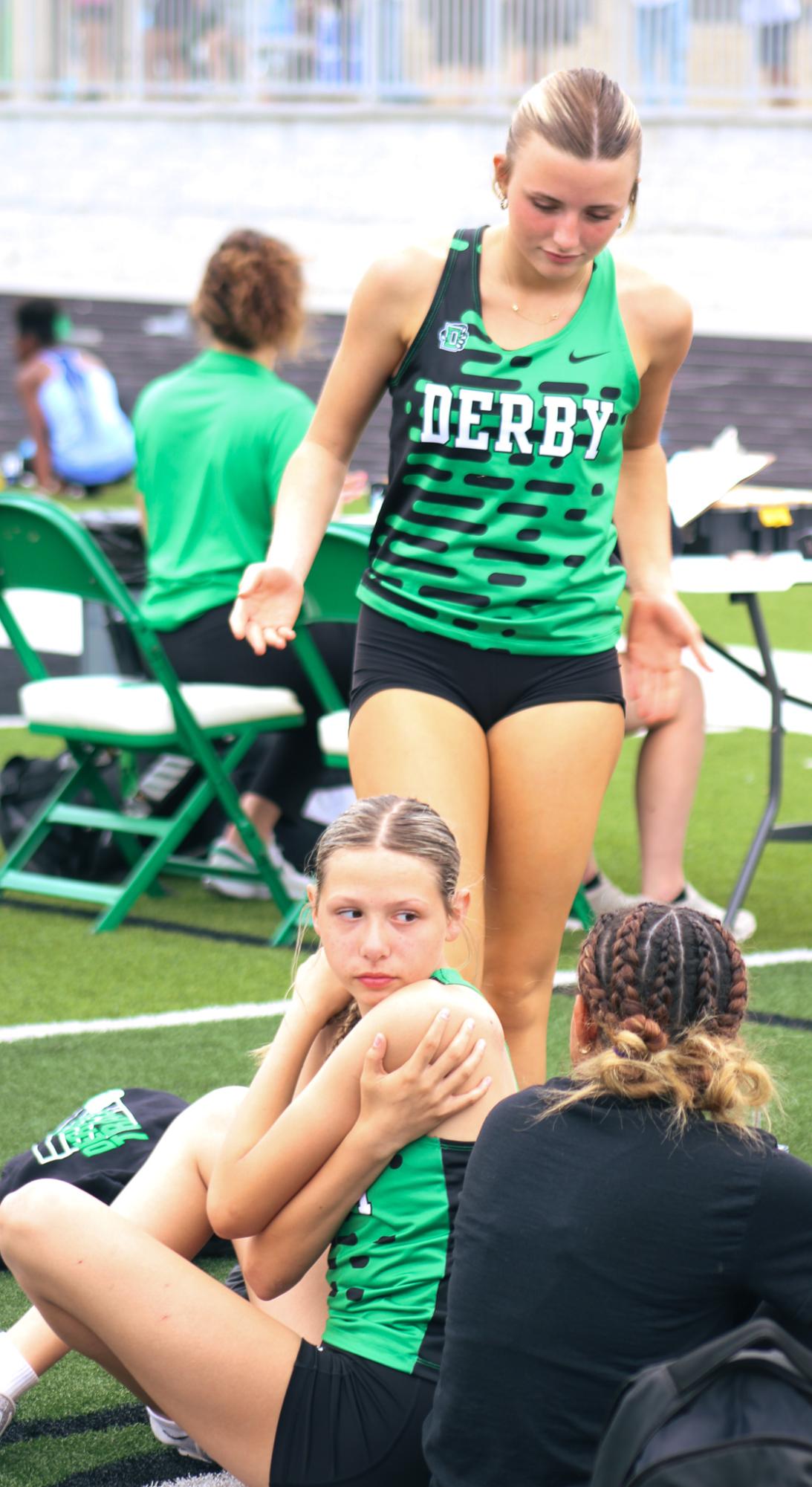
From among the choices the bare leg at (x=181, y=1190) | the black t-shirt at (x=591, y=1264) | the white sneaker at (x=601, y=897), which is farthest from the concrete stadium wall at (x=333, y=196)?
the black t-shirt at (x=591, y=1264)

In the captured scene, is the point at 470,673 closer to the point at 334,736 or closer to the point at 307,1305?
the point at 307,1305

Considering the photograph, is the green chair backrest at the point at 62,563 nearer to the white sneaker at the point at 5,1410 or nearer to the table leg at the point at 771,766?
the table leg at the point at 771,766

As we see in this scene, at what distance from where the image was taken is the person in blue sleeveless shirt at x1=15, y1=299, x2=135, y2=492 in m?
17.1

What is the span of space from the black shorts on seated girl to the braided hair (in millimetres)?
309

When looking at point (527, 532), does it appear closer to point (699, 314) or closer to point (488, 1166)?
point (488, 1166)

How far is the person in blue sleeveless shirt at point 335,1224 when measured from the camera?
2.31 metres

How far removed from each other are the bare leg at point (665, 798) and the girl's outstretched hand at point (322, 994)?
2.59 m

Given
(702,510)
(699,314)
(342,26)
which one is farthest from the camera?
(342,26)

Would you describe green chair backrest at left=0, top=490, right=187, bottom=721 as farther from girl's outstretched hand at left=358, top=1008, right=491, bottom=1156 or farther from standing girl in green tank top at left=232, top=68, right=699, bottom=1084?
girl's outstretched hand at left=358, top=1008, right=491, bottom=1156

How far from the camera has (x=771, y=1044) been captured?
429cm

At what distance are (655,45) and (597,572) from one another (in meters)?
16.2

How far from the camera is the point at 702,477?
475 cm

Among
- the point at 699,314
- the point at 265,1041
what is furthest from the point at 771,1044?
the point at 699,314

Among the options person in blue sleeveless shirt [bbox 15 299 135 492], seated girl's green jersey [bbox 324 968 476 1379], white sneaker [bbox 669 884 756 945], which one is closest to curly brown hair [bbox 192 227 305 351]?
white sneaker [bbox 669 884 756 945]
